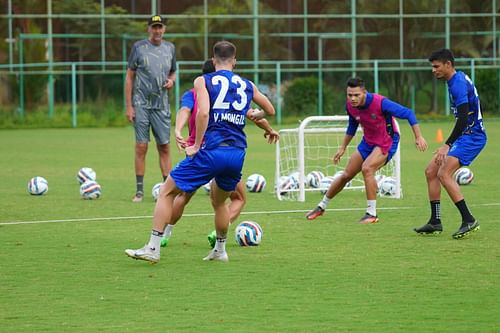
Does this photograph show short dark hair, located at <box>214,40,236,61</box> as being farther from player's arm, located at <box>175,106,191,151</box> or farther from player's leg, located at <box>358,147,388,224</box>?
player's leg, located at <box>358,147,388,224</box>

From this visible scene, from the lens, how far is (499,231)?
12.0m

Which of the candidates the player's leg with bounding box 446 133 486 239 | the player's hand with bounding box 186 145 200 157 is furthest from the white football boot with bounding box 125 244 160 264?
the player's leg with bounding box 446 133 486 239

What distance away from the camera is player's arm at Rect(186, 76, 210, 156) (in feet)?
30.7

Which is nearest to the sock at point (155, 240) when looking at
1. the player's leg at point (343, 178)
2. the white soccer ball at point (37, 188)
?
the player's leg at point (343, 178)

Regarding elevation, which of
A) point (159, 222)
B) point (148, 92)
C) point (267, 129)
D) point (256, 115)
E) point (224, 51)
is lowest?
point (159, 222)

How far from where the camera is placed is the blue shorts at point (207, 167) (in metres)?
9.54

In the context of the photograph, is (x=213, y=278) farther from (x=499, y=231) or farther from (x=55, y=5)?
(x=55, y=5)

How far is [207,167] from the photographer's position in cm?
955

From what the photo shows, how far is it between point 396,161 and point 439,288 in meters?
7.42

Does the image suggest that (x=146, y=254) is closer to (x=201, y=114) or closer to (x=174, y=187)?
(x=174, y=187)

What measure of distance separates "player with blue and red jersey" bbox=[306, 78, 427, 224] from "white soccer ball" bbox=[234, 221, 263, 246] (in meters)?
2.22

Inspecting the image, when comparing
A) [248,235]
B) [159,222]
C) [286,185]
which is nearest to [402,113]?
[248,235]

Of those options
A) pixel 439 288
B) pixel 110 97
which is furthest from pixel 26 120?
pixel 439 288

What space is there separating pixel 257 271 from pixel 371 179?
4011 mm
